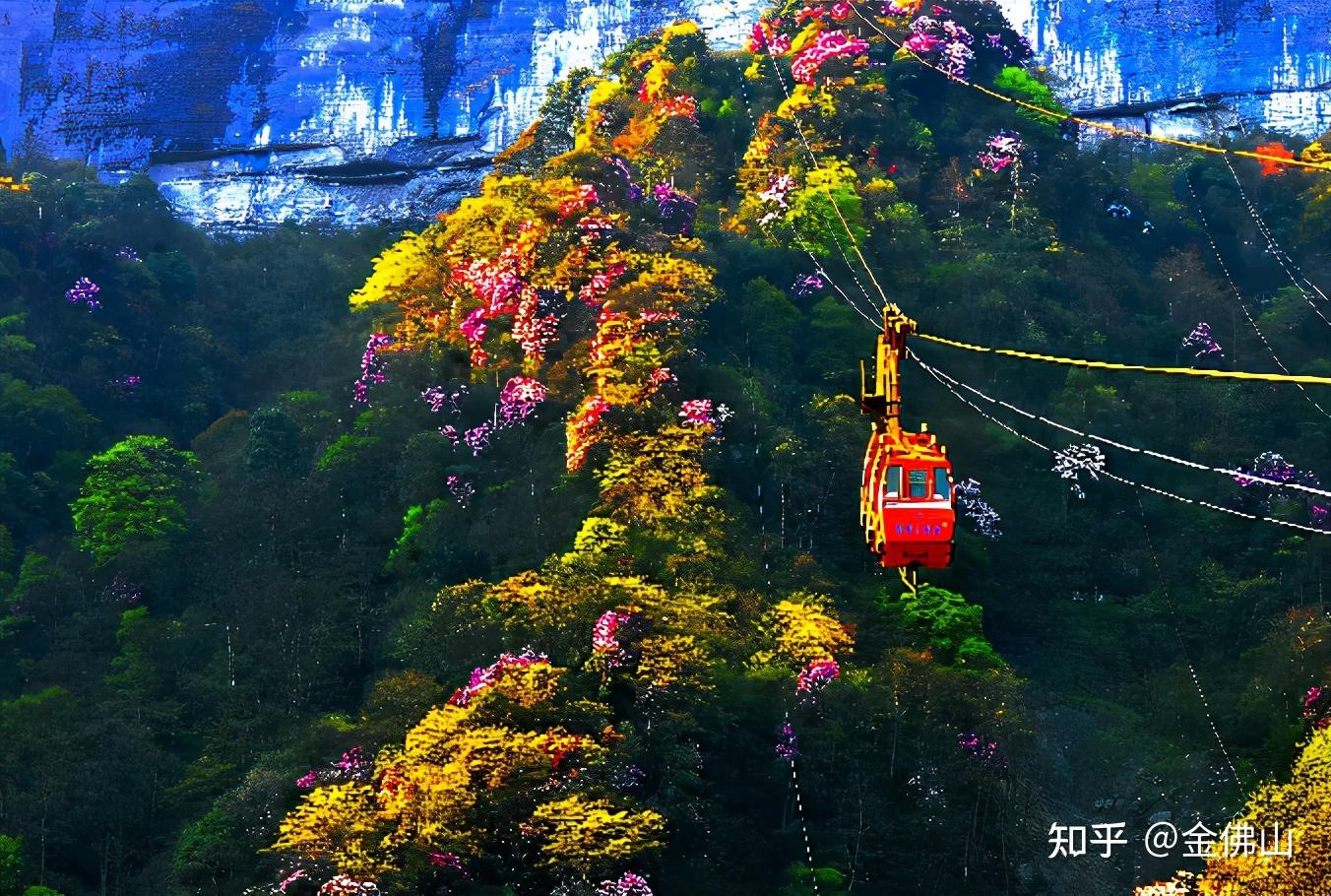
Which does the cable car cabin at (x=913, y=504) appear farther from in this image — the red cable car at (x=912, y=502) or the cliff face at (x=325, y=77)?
the cliff face at (x=325, y=77)

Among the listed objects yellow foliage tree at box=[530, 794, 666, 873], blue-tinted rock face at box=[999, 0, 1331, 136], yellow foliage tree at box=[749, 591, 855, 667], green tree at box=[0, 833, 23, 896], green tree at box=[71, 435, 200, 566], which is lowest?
green tree at box=[0, 833, 23, 896]

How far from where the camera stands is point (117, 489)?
139 feet

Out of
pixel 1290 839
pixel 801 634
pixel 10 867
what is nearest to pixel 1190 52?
pixel 801 634

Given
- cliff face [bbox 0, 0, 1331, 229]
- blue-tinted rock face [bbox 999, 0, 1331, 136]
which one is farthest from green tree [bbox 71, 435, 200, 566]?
blue-tinted rock face [bbox 999, 0, 1331, 136]

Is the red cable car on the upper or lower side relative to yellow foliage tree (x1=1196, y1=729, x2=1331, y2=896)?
upper

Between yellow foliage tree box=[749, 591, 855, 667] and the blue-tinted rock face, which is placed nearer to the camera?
yellow foliage tree box=[749, 591, 855, 667]

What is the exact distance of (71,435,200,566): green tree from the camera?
41094 millimetres

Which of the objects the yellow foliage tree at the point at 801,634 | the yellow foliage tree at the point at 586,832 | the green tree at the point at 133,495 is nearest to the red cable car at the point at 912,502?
the yellow foliage tree at the point at 586,832

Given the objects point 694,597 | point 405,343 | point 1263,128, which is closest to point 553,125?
point 405,343

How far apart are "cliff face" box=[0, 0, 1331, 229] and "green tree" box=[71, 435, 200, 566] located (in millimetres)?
16019

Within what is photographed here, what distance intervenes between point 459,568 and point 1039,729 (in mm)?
10851

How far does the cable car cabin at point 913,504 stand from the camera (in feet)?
77.5

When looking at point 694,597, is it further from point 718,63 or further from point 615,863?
point 718,63

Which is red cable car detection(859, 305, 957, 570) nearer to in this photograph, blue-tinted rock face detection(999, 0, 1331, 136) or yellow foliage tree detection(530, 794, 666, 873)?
yellow foliage tree detection(530, 794, 666, 873)
